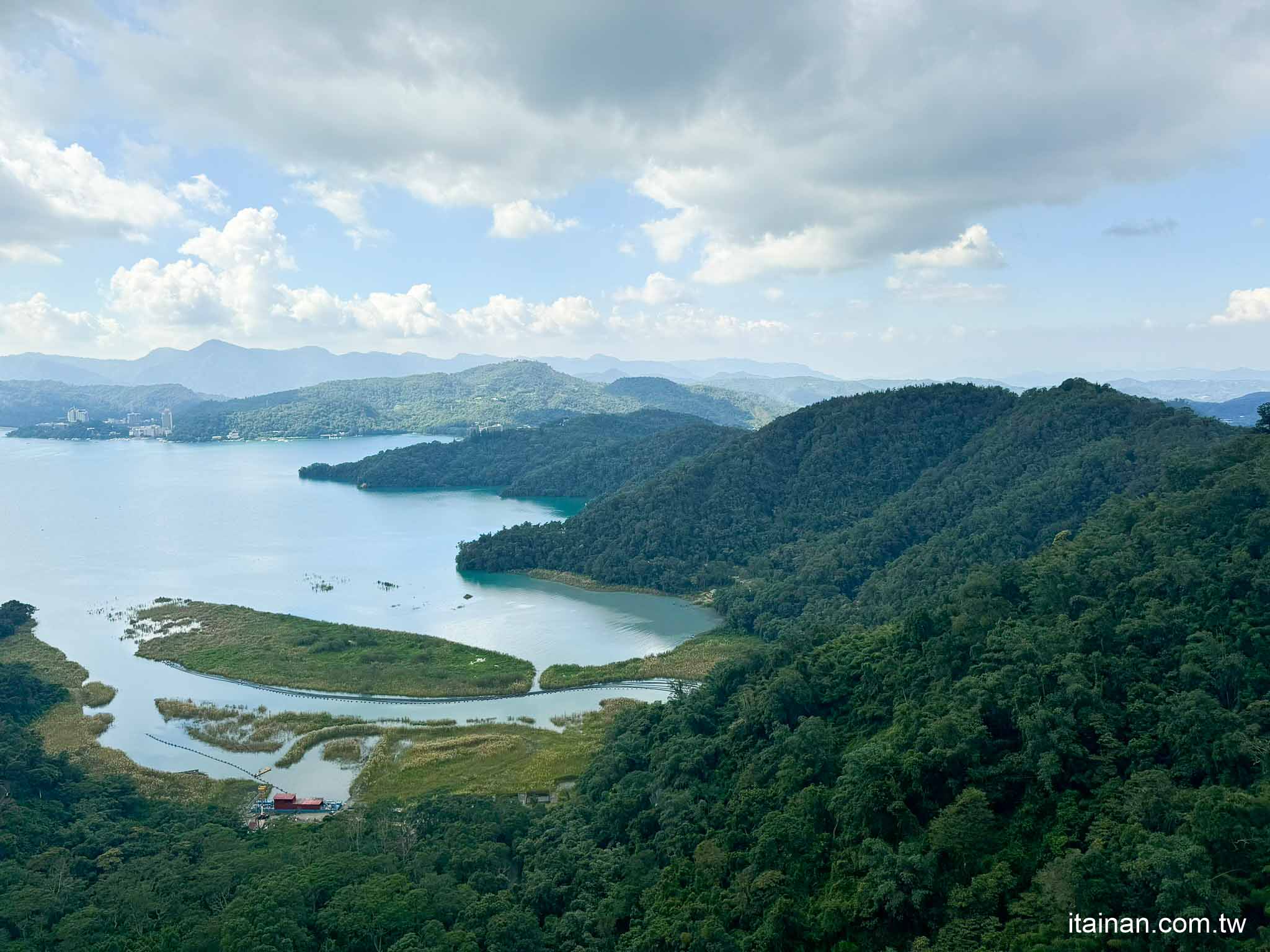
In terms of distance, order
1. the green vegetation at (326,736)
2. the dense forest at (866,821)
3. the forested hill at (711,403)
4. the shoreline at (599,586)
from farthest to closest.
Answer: the forested hill at (711,403)
the shoreline at (599,586)
the green vegetation at (326,736)
the dense forest at (866,821)

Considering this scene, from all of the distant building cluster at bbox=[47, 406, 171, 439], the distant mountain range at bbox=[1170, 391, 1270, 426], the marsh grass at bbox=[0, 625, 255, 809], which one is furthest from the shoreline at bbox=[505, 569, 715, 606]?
the distant building cluster at bbox=[47, 406, 171, 439]

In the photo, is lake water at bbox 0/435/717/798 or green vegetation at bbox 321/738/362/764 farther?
lake water at bbox 0/435/717/798

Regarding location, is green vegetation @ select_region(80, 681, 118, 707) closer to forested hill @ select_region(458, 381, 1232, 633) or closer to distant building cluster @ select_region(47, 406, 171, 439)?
forested hill @ select_region(458, 381, 1232, 633)

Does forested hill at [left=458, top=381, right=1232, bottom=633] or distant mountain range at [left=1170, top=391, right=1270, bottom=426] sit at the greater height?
distant mountain range at [left=1170, top=391, right=1270, bottom=426]

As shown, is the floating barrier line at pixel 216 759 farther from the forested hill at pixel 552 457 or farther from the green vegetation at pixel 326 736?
the forested hill at pixel 552 457

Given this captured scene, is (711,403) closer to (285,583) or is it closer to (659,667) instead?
(285,583)

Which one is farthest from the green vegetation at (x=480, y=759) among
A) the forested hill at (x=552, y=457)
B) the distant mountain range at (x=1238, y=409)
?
the distant mountain range at (x=1238, y=409)
